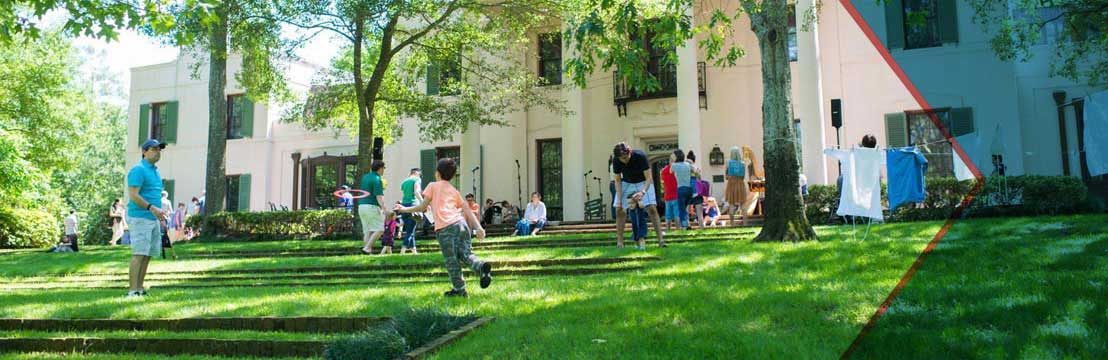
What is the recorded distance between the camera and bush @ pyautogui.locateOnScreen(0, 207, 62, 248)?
2159 cm

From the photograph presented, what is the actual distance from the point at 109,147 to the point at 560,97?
121ft

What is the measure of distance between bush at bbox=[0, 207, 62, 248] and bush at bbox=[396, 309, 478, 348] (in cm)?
2188

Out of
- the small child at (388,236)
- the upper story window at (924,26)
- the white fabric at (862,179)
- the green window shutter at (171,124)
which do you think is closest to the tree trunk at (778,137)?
the white fabric at (862,179)

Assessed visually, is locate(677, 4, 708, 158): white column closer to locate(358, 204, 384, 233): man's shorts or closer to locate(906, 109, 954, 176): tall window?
locate(906, 109, 954, 176): tall window

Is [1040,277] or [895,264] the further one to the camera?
[895,264]

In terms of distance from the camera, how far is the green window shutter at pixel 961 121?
17211 mm

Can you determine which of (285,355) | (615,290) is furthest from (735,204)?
(285,355)

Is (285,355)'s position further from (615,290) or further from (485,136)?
(485,136)

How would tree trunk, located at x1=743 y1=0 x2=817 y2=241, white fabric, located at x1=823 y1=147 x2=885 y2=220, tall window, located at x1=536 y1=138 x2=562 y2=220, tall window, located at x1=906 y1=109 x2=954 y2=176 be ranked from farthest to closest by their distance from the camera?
1. tall window, located at x1=536 y1=138 x2=562 y2=220
2. tall window, located at x1=906 y1=109 x2=954 y2=176
3. tree trunk, located at x1=743 y1=0 x2=817 y2=241
4. white fabric, located at x1=823 y1=147 x2=885 y2=220

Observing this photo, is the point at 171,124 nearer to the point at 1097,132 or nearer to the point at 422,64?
the point at 422,64

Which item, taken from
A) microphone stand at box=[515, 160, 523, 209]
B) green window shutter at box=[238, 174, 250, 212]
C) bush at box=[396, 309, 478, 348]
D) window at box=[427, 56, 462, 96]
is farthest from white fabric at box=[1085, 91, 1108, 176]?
green window shutter at box=[238, 174, 250, 212]

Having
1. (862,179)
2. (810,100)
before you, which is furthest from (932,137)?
(862,179)

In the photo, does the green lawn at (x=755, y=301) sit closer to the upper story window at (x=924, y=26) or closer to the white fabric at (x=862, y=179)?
the white fabric at (x=862, y=179)

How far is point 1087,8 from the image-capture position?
13359mm
